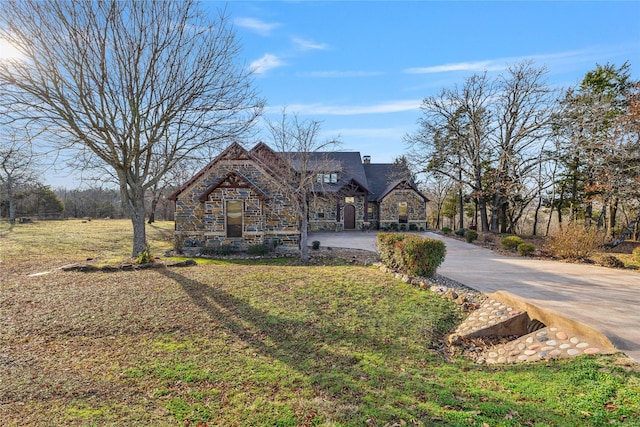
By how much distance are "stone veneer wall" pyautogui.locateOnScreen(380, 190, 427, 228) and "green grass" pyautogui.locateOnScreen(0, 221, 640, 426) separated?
1857 cm

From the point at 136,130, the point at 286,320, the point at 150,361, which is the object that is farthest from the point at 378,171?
the point at 150,361

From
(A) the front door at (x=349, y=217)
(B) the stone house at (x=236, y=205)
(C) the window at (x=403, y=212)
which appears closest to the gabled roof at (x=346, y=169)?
(A) the front door at (x=349, y=217)

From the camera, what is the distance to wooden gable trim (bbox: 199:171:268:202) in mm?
15531

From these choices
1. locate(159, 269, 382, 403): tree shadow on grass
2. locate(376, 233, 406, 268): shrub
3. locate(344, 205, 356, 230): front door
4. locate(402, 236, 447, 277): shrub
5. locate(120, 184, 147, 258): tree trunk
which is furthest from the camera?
locate(344, 205, 356, 230): front door

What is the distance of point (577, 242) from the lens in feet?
41.3

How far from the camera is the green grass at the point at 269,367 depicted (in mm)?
3627

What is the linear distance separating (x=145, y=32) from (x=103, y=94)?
8.49ft

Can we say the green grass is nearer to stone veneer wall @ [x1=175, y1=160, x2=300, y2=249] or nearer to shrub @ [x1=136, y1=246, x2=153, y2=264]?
shrub @ [x1=136, y1=246, x2=153, y2=264]

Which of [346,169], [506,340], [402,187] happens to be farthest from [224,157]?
[402,187]

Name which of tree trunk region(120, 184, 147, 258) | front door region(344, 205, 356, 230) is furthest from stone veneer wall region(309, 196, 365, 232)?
tree trunk region(120, 184, 147, 258)

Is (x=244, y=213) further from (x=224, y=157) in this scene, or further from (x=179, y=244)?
(x=179, y=244)

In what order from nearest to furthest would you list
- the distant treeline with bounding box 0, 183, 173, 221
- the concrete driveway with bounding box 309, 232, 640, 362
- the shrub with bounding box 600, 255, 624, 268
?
the concrete driveway with bounding box 309, 232, 640, 362 < the shrub with bounding box 600, 255, 624, 268 < the distant treeline with bounding box 0, 183, 173, 221

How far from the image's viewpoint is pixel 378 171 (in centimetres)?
3009

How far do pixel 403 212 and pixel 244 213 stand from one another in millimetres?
15601
